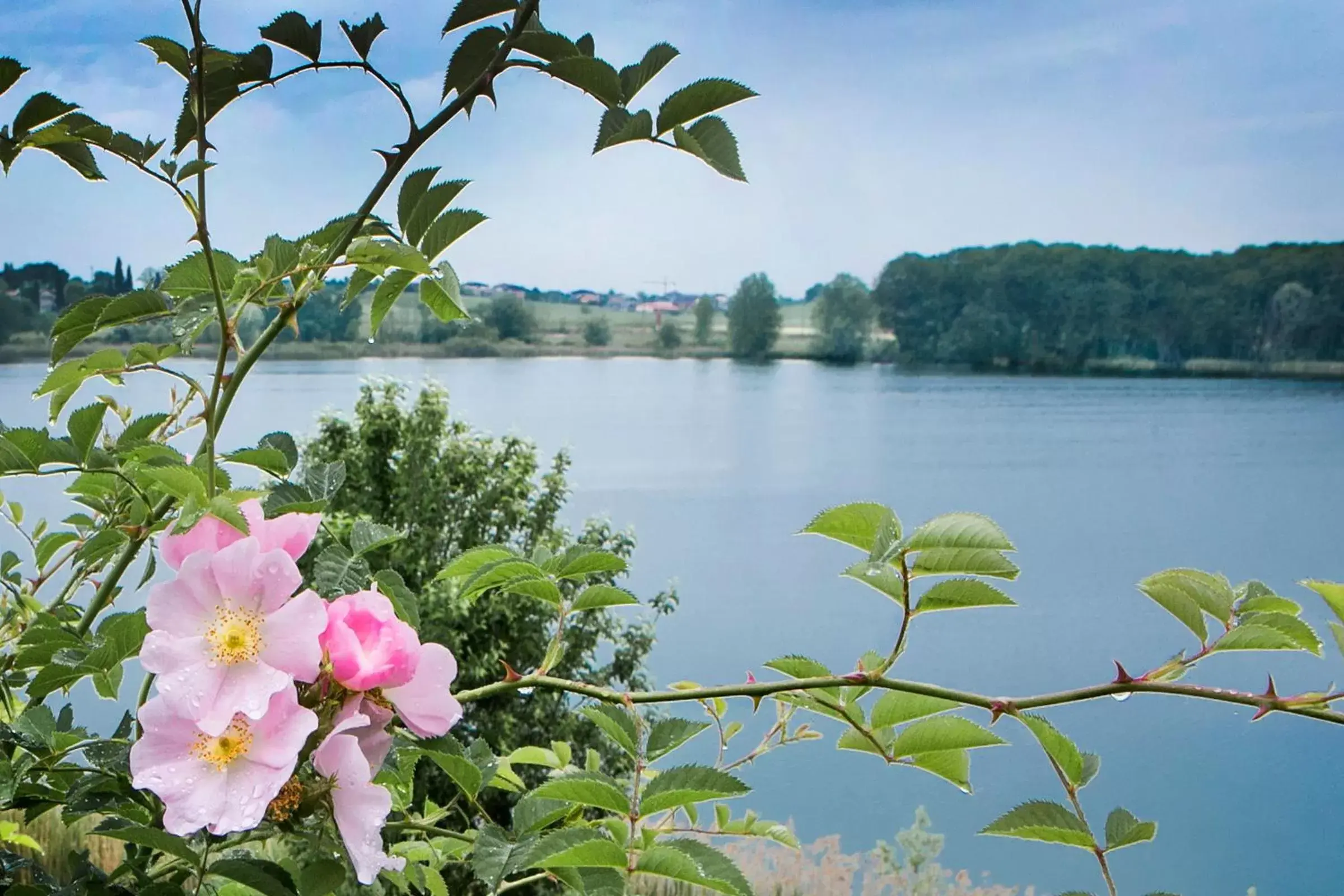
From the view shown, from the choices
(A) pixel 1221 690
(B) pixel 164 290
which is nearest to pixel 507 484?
(B) pixel 164 290

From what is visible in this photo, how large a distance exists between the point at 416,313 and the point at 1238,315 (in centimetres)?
340

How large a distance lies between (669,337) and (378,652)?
3761mm

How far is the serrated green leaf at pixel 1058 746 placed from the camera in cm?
34

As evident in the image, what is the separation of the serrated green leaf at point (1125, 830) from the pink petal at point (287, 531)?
30 centimetres

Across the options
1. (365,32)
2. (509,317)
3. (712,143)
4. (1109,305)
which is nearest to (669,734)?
(712,143)

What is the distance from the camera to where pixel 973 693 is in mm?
340

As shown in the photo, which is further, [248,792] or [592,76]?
[592,76]

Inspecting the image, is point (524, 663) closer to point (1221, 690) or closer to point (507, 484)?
point (507, 484)

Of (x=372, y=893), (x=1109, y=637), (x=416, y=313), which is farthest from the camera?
(x=1109, y=637)

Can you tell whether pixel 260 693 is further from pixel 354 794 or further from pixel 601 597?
pixel 601 597

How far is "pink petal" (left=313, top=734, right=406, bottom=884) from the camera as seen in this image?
31 centimetres

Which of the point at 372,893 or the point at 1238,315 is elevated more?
the point at 1238,315

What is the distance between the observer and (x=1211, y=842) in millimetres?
3508

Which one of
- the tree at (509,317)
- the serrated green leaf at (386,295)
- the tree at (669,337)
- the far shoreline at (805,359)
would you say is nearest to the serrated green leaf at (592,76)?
the serrated green leaf at (386,295)
